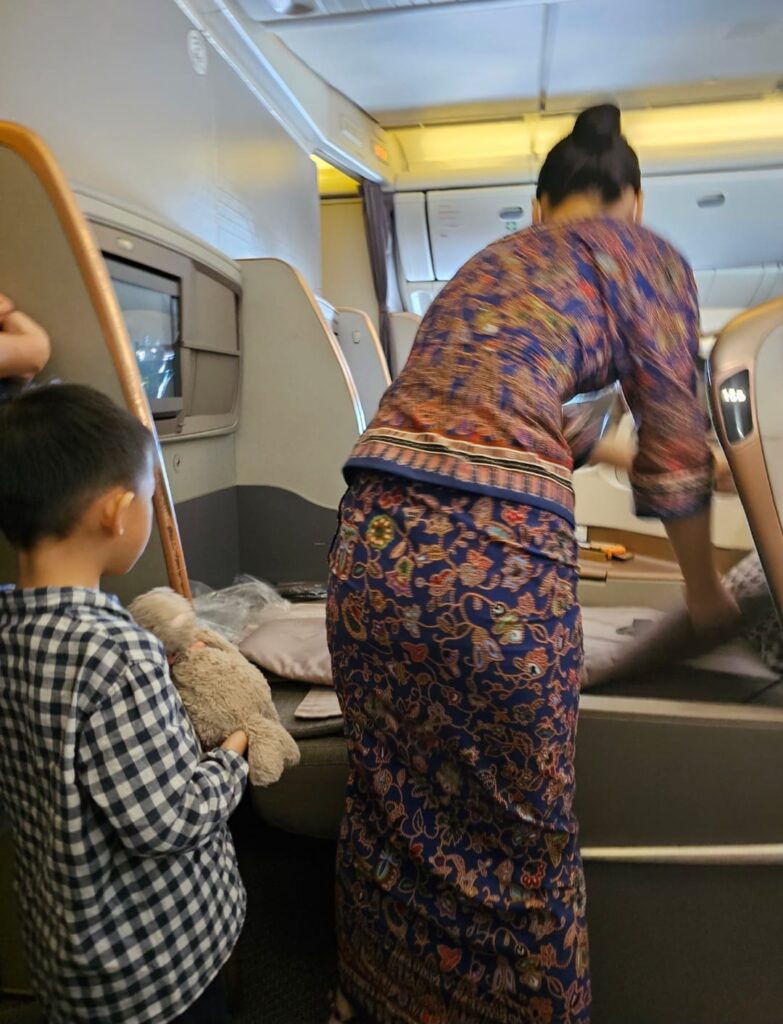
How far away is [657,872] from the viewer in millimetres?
1084

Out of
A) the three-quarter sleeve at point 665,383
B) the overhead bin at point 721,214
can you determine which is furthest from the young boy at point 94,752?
the overhead bin at point 721,214

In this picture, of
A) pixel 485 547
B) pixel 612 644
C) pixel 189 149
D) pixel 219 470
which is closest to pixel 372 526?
pixel 485 547

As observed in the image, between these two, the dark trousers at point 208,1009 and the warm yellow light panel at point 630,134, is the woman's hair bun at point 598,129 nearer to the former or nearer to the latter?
the dark trousers at point 208,1009

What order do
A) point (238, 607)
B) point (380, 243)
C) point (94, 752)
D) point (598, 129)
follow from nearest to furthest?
1. point (94, 752)
2. point (598, 129)
3. point (238, 607)
4. point (380, 243)

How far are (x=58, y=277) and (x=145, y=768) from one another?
785 millimetres

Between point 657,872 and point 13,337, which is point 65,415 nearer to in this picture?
point 13,337

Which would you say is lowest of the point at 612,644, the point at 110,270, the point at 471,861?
the point at 471,861

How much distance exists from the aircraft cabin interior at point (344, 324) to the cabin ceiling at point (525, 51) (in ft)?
0.06

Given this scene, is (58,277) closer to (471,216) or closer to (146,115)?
(146,115)

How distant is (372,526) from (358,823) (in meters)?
0.44

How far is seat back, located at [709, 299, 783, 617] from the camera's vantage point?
3.09 feet

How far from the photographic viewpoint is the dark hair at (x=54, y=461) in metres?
0.77

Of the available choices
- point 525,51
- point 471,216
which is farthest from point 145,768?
point 471,216

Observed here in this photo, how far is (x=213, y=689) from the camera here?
3.11ft
